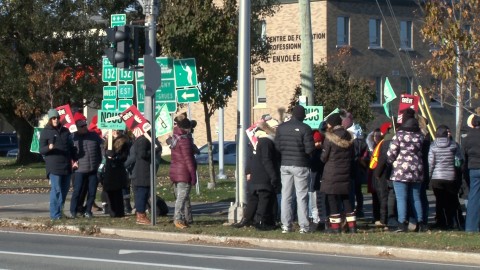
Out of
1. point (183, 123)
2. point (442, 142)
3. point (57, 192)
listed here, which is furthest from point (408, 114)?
point (57, 192)

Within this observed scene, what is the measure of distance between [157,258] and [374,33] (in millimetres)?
41516

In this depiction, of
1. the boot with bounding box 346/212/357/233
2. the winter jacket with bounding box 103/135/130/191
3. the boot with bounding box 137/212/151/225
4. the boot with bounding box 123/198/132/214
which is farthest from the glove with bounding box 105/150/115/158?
the boot with bounding box 346/212/357/233

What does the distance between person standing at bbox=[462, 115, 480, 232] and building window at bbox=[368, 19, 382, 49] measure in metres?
37.3

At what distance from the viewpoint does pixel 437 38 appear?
1853 centimetres

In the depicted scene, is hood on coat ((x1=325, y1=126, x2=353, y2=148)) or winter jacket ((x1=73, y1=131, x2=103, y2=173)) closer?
hood on coat ((x1=325, y1=126, x2=353, y2=148))

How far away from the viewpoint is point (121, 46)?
17391 mm

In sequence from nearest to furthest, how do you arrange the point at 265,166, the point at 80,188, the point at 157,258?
1. the point at 157,258
2. the point at 265,166
3. the point at 80,188

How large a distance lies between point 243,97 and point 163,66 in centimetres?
267

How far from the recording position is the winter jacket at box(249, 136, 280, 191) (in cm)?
1616

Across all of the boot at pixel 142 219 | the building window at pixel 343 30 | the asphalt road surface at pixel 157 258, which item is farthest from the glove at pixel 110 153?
the building window at pixel 343 30

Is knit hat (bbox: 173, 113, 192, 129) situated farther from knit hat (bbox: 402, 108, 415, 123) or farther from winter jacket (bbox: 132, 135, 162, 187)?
knit hat (bbox: 402, 108, 415, 123)

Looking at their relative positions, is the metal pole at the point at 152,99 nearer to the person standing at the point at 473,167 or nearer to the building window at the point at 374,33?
the person standing at the point at 473,167

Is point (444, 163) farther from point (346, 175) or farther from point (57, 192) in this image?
point (57, 192)

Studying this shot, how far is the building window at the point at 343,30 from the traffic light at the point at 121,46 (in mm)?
34985
